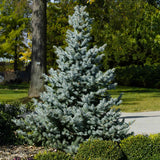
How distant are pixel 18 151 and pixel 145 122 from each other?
610 centimetres

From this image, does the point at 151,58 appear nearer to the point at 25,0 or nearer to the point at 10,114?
the point at 25,0

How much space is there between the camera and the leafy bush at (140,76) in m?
30.5

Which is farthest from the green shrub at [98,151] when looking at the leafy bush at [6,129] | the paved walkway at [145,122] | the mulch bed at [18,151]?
the paved walkway at [145,122]

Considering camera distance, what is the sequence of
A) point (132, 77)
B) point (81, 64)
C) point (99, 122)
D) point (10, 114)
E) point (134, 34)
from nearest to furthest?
point (99, 122) → point (81, 64) → point (10, 114) → point (134, 34) → point (132, 77)

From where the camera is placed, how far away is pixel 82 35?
18.2 ft

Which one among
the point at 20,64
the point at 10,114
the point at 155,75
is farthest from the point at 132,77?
the point at 10,114


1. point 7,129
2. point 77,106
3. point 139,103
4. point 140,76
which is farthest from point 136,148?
point 140,76

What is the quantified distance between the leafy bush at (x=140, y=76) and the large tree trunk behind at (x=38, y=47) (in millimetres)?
18198

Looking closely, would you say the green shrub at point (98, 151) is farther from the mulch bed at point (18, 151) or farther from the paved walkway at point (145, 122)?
the paved walkway at point (145, 122)

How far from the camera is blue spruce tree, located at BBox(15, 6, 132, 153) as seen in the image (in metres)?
5.16

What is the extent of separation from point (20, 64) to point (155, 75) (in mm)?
19579

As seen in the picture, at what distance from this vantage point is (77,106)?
17.8ft

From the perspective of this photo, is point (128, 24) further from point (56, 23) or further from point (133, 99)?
point (133, 99)

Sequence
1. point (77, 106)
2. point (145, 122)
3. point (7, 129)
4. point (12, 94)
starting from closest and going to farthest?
point (77, 106) → point (7, 129) → point (145, 122) → point (12, 94)
